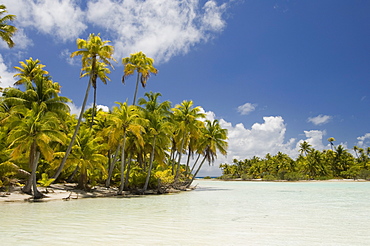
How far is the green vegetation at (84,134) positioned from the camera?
16.9m

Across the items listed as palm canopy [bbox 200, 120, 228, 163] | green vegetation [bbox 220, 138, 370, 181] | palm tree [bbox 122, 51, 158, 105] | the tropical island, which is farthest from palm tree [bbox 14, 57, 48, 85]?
green vegetation [bbox 220, 138, 370, 181]

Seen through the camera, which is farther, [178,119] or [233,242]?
[178,119]

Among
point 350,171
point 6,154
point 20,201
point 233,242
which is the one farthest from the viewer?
point 350,171

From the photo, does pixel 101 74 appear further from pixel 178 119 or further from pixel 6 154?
pixel 6 154

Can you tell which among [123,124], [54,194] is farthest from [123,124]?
[54,194]

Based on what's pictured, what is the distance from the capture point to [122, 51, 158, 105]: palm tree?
92.5ft

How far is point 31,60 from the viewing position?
2911cm

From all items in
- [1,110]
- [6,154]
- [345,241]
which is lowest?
[345,241]

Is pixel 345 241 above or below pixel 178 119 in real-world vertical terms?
below

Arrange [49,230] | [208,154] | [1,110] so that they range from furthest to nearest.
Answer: [208,154], [1,110], [49,230]

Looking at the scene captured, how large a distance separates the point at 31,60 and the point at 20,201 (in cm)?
1890

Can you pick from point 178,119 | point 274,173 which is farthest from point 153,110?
point 274,173

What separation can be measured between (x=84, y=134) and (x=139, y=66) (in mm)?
10084

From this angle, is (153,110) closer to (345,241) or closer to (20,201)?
(20,201)
